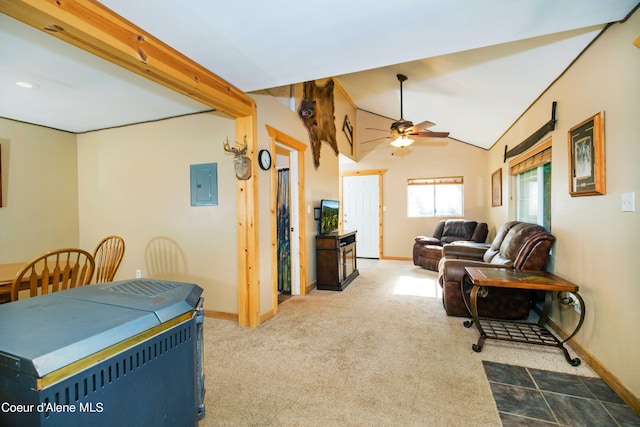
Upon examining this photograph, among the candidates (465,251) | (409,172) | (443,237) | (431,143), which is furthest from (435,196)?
(465,251)

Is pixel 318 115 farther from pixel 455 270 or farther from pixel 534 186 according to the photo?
pixel 534 186

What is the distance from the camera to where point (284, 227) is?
4.19 meters

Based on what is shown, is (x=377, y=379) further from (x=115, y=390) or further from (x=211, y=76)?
(x=211, y=76)

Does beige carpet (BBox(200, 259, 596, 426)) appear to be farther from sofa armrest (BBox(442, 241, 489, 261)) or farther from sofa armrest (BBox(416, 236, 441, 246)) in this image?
sofa armrest (BBox(416, 236, 441, 246))

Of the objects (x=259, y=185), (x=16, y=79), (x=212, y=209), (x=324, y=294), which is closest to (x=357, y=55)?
(x=259, y=185)

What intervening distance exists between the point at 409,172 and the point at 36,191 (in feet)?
20.9

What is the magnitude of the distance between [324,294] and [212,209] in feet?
6.26

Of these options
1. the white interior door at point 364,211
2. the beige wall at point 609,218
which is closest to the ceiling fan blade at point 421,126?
the beige wall at point 609,218

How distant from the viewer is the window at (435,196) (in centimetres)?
652

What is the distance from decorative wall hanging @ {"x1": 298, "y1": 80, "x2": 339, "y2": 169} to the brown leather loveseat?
8.23 ft

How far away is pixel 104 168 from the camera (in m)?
Result: 3.87

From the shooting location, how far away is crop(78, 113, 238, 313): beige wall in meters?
3.21

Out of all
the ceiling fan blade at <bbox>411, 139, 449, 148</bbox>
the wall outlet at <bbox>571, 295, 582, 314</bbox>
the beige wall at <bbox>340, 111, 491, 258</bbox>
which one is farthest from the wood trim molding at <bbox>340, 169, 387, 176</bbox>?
the wall outlet at <bbox>571, 295, 582, 314</bbox>

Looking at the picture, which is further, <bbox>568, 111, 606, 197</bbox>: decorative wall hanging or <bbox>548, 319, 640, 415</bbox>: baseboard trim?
<bbox>568, 111, 606, 197</bbox>: decorative wall hanging
